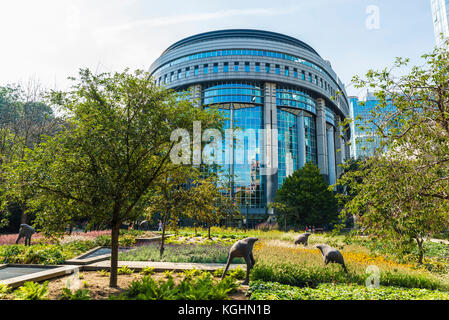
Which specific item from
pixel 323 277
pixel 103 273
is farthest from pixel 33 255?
pixel 323 277

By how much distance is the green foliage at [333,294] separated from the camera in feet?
19.6

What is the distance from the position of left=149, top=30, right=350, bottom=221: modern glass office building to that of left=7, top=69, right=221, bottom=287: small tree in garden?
38.7 m

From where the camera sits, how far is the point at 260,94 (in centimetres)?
5016

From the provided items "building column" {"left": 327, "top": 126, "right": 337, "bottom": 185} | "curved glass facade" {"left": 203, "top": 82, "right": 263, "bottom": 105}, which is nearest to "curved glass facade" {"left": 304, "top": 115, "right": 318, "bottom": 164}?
"building column" {"left": 327, "top": 126, "right": 337, "bottom": 185}

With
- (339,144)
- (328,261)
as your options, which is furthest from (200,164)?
(339,144)

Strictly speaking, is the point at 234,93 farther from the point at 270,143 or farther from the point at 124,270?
the point at 124,270

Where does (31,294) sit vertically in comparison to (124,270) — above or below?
above

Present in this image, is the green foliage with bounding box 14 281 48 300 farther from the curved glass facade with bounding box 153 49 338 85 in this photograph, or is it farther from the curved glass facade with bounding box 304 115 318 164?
the curved glass facade with bounding box 304 115 318 164

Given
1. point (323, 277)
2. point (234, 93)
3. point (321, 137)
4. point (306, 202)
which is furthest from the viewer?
point (321, 137)

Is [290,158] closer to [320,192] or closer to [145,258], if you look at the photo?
[320,192]

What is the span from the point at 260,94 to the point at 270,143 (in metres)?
10.0

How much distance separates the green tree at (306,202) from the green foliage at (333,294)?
28678mm

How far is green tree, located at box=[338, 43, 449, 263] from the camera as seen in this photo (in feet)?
19.1
